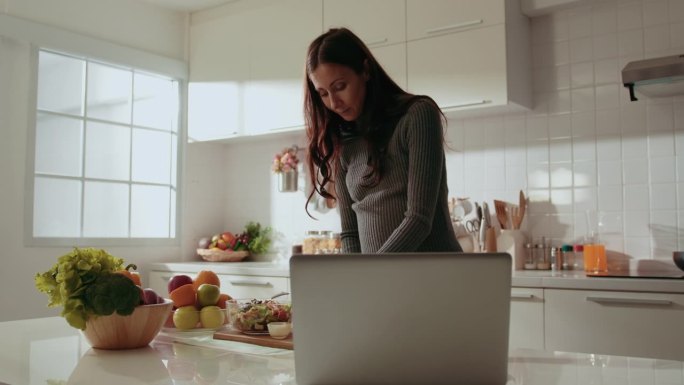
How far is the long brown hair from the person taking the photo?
1.70 metres

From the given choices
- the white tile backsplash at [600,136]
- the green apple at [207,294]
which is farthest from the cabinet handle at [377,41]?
the green apple at [207,294]

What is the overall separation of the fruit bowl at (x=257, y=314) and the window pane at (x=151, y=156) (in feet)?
9.59

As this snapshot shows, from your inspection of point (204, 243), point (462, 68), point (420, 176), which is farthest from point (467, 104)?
point (204, 243)

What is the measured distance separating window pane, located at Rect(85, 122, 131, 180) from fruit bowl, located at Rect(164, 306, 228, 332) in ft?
8.53

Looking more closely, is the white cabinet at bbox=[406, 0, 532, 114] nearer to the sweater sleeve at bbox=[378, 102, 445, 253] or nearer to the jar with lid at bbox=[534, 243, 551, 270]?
the jar with lid at bbox=[534, 243, 551, 270]

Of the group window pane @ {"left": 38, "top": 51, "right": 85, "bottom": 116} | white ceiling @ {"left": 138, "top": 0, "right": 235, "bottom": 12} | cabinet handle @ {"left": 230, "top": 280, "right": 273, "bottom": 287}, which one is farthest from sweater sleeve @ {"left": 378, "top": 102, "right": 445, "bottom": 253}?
white ceiling @ {"left": 138, "top": 0, "right": 235, "bottom": 12}

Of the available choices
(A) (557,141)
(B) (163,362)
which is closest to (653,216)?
(A) (557,141)

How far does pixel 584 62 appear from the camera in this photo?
325 cm

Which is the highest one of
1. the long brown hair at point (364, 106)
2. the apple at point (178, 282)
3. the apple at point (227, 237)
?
the long brown hair at point (364, 106)

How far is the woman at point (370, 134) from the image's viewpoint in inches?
64.7

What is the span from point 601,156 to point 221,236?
7.76ft

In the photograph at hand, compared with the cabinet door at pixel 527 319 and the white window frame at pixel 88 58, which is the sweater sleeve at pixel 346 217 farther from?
the white window frame at pixel 88 58

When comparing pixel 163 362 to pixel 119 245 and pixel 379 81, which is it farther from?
pixel 119 245

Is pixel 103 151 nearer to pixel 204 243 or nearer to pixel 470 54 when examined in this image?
pixel 204 243
